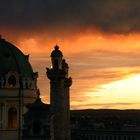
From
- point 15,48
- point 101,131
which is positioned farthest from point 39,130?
point 101,131

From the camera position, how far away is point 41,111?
8838 centimetres

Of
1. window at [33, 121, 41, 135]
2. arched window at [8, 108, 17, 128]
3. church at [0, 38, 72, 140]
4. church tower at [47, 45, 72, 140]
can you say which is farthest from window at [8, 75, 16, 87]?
window at [33, 121, 41, 135]

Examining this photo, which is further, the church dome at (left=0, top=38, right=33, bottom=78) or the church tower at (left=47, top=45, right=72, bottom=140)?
the church dome at (left=0, top=38, right=33, bottom=78)

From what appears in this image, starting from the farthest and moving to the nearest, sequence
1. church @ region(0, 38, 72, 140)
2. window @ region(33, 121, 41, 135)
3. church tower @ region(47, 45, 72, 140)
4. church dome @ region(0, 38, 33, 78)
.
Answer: church dome @ region(0, 38, 33, 78), church @ region(0, 38, 72, 140), church tower @ region(47, 45, 72, 140), window @ region(33, 121, 41, 135)

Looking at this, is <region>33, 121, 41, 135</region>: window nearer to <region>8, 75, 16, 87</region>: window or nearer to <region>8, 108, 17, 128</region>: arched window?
<region>8, 108, 17, 128</region>: arched window

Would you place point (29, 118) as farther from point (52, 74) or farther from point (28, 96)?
point (28, 96)

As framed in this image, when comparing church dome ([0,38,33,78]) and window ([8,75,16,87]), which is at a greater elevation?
church dome ([0,38,33,78])

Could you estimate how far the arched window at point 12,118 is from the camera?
10600 centimetres

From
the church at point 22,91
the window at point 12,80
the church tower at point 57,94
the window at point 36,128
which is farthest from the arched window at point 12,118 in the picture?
the window at point 36,128

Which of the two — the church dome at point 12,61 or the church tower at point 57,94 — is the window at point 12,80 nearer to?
the church dome at point 12,61

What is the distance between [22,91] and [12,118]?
526 cm

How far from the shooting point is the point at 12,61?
10812cm

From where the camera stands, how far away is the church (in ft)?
315

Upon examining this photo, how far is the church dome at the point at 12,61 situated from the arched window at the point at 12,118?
248 inches
